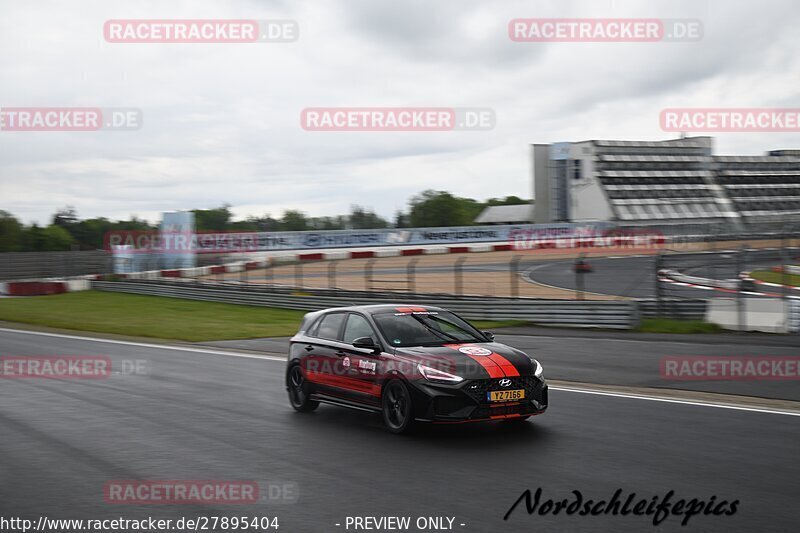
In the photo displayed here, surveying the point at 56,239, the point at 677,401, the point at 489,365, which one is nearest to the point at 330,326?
the point at 489,365

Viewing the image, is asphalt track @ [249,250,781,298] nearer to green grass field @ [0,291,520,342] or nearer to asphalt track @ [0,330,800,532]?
green grass field @ [0,291,520,342]

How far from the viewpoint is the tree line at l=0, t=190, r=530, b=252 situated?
3895 inches

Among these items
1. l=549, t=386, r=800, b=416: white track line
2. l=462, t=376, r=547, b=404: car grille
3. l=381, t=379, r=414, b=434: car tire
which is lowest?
l=549, t=386, r=800, b=416: white track line

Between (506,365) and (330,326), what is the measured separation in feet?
8.54

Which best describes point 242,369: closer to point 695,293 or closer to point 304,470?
point 304,470

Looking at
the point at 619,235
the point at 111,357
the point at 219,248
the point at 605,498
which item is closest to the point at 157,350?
the point at 111,357

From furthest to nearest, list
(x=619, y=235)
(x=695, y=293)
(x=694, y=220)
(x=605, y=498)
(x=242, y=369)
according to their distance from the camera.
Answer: (x=694, y=220) < (x=619, y=235) < (x=695, y=293) < (x=242, y=369) < (x=605, y=498)

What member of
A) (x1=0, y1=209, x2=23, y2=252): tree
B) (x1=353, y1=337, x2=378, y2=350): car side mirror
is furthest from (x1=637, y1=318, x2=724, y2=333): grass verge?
(x1=0, y1=209, x2=23, y2=252): tree

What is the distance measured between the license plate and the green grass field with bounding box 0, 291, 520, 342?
1431 centimetres

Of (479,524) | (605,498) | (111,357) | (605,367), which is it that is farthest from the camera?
(111,357)

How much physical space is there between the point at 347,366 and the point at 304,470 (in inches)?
94.4

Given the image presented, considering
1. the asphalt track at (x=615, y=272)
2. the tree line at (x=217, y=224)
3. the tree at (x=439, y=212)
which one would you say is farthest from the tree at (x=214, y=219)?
the asphalt track at (x=615, y=272)

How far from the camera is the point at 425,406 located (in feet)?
26.9

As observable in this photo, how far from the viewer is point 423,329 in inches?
366
